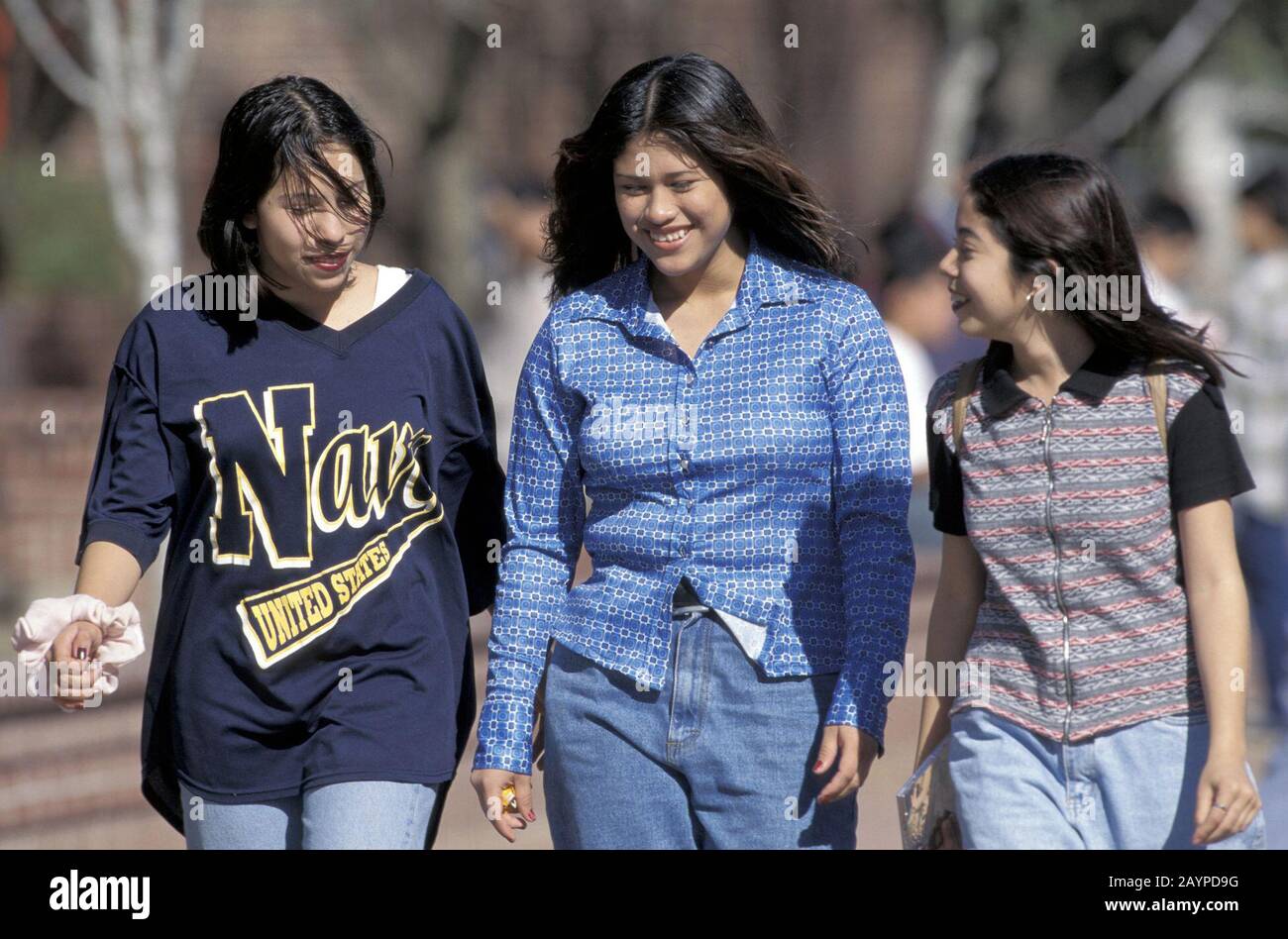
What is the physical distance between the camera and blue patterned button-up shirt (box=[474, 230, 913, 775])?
3.16 meters

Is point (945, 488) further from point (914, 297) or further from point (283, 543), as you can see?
point (914, 297)

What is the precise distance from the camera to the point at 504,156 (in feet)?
52.3

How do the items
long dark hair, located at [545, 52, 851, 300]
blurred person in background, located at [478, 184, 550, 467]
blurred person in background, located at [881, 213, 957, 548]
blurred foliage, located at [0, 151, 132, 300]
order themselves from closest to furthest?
long dark hair, located at [545, 52, 851, 300]
blurred person in background, located at [881, 213, 957, 548]
blurred person in background, located at [478, 184, 550, 467]
blurred foliage, located at [0, 151, 132, 300]

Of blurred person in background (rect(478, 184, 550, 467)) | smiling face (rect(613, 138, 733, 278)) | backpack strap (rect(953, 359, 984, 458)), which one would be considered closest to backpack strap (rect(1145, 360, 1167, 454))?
backpack strap (rect(953, 359, 984, 458))

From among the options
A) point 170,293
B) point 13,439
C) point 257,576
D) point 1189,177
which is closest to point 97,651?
point 257,576

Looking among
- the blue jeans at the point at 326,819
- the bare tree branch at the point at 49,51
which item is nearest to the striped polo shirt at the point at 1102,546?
the blue jeans at the point at 326,819

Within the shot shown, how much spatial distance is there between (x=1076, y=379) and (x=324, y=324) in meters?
1.37

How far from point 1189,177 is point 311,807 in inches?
781

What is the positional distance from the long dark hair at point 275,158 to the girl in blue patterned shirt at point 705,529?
0.43 metres

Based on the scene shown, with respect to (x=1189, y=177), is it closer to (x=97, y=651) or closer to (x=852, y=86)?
(x=852, y=86)

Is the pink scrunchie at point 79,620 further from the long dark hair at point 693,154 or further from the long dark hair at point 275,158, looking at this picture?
the long dark hair at point 693,154

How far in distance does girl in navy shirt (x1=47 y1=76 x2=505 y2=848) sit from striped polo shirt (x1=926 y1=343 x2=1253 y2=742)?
1025mm

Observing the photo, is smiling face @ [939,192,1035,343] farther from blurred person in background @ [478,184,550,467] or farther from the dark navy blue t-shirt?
blurred person in background @ [478,184,550,467]

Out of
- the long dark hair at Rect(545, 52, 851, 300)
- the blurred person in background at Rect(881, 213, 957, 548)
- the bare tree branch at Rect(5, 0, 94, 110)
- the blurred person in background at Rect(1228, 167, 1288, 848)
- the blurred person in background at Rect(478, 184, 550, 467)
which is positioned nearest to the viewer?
the long dark hair at Rect(545, 52, 851, 300)
